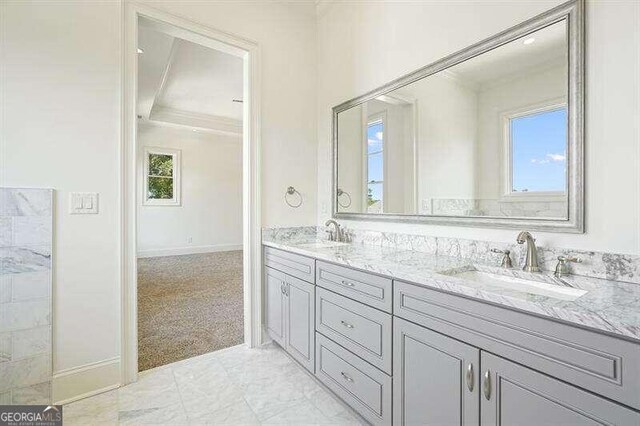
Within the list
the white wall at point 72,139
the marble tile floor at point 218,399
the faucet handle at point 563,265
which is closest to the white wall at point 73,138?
the white wall at point 72,139

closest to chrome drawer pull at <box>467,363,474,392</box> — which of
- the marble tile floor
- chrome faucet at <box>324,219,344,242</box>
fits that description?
the marble tile floor

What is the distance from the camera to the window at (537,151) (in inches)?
53.5

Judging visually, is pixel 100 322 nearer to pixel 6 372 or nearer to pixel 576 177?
pixel 6 372

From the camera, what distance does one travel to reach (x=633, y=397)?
78 centimetres

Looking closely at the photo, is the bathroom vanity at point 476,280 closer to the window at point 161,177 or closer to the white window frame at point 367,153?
the white window frame at point 367,153

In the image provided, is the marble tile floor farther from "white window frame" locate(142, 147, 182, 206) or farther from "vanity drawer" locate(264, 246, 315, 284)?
"white window frame" locate(142, 147, 182, 206)

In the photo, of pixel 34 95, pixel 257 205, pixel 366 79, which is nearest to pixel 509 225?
pixel 366 79

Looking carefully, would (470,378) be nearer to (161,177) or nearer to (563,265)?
(563,265)

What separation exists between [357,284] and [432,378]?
539mm

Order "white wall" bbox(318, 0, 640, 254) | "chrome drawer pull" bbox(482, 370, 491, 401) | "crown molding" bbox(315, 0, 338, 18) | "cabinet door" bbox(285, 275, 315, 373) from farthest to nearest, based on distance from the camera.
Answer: "crown molding" bbox(315, 0, 338, 18)
"cabinet door" bbox(285, 275, 315, 373)
"white wall" bbox(318, 0, 640, 254)
"chrome drawer pull" bbox(482, 370, 491, 401)

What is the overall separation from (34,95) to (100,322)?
140 cm

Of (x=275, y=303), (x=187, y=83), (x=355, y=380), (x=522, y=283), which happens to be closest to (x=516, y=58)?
(x=522, y=283)

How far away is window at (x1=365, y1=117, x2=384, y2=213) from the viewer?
2311mm

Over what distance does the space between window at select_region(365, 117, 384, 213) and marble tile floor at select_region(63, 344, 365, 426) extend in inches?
52.4
